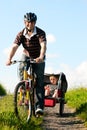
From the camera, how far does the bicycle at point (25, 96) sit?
9.67 meters

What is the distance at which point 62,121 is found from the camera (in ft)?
36.2

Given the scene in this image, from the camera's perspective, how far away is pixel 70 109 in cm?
1327

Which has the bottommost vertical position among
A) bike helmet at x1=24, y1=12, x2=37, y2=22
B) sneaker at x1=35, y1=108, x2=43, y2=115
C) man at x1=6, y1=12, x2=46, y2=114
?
sneaker at x1=35, y1=108, x2=43, y2=115

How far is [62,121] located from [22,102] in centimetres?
149

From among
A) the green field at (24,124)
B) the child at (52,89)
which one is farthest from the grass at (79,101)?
the child at (52,89)

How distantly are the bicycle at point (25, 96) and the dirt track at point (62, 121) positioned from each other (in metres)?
0.45

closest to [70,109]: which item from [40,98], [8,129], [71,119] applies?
[71,119]

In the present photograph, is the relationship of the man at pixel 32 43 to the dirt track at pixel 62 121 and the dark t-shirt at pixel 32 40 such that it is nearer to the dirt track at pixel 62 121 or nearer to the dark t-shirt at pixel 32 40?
the dark t-shirt at pixel 32 40

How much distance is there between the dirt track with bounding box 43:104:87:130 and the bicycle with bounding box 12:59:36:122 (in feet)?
1.49

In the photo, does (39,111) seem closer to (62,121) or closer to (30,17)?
(62,121)

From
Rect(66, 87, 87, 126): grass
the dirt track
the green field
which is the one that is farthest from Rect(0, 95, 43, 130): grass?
Rect(66, 87, 87, 126): grass

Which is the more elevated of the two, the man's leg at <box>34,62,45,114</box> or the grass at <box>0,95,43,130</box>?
the man's leg at <box>34,62,45,114</box>

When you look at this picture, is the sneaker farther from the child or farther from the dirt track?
the child

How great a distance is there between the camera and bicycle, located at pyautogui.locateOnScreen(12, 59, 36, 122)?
9.67m
